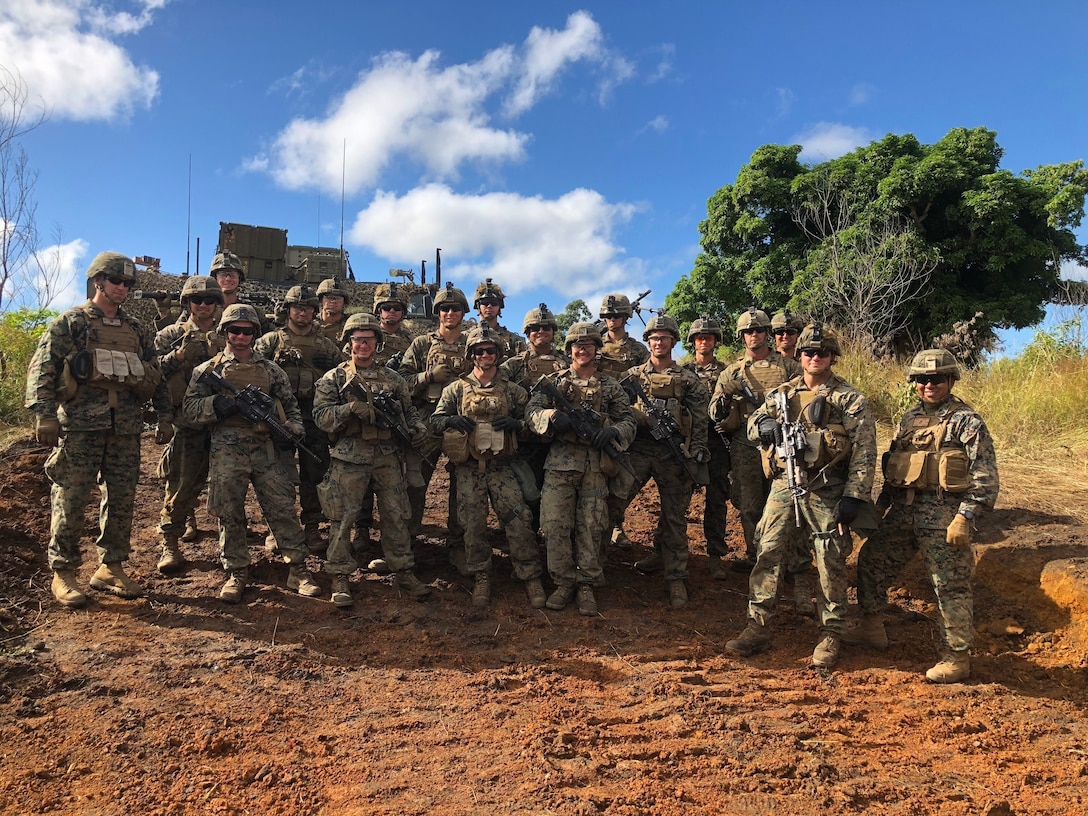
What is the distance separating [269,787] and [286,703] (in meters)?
0.81

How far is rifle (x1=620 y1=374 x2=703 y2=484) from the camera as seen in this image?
6.08 m

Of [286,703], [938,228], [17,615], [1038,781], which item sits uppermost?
[938,228]

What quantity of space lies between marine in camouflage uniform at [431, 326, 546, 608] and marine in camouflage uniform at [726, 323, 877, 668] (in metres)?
1.90

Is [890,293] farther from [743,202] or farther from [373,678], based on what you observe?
[373,678]

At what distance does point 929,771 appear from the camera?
11.9 ft

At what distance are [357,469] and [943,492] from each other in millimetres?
4437

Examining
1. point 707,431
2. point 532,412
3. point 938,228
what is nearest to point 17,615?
point 532,412

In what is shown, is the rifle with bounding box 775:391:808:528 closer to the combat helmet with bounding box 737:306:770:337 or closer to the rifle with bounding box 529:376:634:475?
the rifle with bounding box 529:376:634:475

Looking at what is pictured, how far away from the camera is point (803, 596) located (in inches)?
228

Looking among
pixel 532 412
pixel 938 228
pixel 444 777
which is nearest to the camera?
pixel 444 777

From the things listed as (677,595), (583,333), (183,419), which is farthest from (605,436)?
(183,419)

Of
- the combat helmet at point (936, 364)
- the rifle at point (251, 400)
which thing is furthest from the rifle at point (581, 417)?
the combat helmet at point (936, 364)

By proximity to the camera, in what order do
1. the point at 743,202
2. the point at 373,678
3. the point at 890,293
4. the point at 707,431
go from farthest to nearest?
the point at 743,202, the point at 890,293, the point at 707,431, the point at 373,678

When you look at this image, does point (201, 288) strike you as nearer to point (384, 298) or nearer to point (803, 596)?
point (384, 298)
